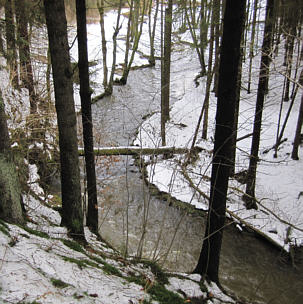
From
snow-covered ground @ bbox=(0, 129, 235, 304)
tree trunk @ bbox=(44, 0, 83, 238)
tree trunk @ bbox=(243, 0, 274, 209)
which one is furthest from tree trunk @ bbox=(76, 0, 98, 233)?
tree trunk @ bbox=(243, 0, 274, 209)

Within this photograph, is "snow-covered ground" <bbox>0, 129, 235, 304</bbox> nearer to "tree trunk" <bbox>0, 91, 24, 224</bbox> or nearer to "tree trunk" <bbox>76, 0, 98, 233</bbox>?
"tree trunk" <bbox>0, 91, 24, 224</bbox>

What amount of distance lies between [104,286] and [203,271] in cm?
208

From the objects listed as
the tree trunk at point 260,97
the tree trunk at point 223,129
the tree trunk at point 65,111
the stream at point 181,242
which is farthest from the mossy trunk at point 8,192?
the tree trunk at point 260,97

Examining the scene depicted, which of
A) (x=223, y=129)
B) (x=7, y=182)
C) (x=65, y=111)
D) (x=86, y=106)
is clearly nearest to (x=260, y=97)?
(x=223, y=129)

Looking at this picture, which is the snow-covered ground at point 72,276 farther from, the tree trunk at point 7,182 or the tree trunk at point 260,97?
the tree trunk at point 260,97

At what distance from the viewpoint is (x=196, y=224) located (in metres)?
8.32

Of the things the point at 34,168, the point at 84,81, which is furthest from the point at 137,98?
the point at 84,81

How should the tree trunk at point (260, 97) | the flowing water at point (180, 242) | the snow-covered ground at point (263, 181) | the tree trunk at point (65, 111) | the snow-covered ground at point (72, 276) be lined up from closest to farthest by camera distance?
the snow-covered ground at point (72, 276) < the tree trunk at point (65, 111) < the flowing water at point (180, 242) < the snow-covered ground at point (263, 181) < the tree trunk at point (260, 97)

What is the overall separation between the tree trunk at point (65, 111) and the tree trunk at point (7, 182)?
0.80m

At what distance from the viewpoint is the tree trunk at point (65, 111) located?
3885mm

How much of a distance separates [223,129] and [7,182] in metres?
3.04

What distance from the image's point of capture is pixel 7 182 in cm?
372

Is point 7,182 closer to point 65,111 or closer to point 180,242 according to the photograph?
point 65,111

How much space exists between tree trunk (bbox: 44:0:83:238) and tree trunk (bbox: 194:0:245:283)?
216 centimetres
